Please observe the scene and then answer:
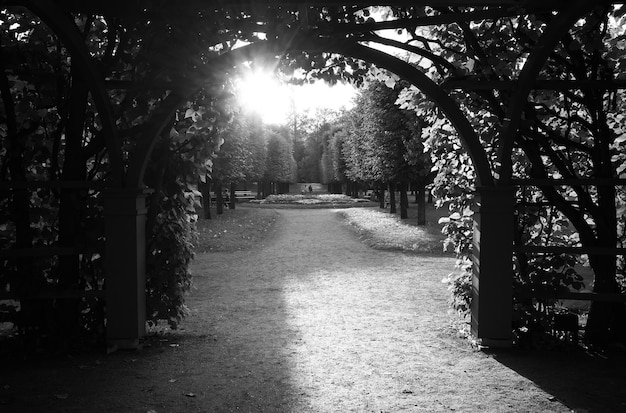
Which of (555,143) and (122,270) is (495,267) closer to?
(555,143)

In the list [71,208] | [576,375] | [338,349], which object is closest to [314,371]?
[338,349]

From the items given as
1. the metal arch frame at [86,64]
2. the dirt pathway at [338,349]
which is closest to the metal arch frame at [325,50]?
the metal arch frame at [86,64]

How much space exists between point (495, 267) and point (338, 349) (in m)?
2.14

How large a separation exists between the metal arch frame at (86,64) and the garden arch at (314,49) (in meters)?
0.01

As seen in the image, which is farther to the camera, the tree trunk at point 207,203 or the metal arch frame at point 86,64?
the tree trunk at point 207,203

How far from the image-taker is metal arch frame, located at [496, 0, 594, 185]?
16.0 ft

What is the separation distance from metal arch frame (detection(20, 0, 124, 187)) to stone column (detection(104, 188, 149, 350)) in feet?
1.04

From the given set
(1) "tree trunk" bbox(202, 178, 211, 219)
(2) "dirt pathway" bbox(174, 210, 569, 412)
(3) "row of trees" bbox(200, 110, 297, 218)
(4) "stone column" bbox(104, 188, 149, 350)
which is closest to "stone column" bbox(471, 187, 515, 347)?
(2) "dirt pathway" bbox(174, 210, 569, 412)

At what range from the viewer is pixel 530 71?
522 centimetres

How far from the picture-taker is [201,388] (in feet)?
14.9

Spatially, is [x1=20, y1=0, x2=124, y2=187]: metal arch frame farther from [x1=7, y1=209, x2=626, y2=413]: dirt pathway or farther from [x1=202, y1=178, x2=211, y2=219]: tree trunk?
[x1=202, y1=178, x2=211, y2=219]: tree trunk

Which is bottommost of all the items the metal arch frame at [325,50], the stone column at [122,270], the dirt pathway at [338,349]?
the dirt pathway at [338,349]

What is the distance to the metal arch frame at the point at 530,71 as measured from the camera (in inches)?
192

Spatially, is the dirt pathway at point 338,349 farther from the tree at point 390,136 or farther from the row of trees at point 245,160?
the tree at point 390,136
